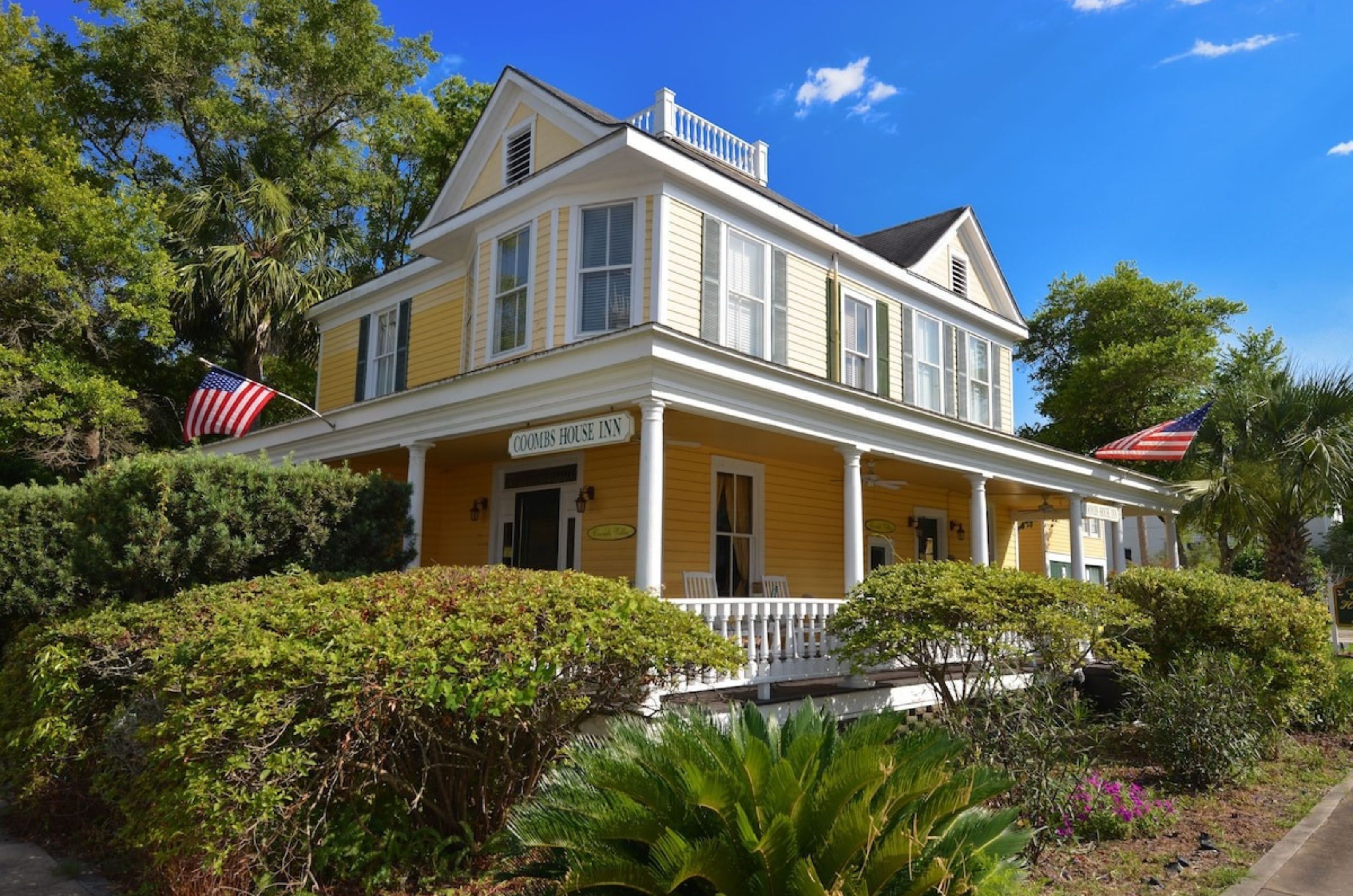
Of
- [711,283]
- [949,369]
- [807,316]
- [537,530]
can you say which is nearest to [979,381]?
[949,369]

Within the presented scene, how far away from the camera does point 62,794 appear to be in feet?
20.9

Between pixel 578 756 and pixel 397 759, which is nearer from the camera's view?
pixel 578 756

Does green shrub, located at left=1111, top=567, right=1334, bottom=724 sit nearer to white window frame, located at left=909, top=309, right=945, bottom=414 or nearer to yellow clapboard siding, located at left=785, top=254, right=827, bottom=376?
yellow clapboard siding, located at left=785, top=254, right=827, bottom=376

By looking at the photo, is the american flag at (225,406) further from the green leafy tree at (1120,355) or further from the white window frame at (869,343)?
the green leafy tree at (1120,355)

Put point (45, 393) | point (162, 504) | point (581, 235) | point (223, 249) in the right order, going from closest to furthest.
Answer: point (162, 504) → point (581, 235) → point (45, 393) → point (223, 249)

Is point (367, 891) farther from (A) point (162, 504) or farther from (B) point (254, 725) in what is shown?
(A) point (162, 504)

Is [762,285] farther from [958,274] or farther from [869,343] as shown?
[958,274]

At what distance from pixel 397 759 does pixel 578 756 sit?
1564 mm

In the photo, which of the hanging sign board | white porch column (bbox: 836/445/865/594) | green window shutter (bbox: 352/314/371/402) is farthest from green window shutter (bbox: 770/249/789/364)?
the hanging sign board

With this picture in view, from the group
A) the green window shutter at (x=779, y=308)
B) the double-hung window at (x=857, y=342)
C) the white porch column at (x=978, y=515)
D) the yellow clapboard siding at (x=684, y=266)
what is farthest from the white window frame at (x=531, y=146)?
the white porch column at (x=978, y=515)

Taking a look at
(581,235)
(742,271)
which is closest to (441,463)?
(581,235)

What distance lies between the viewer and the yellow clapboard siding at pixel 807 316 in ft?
42.4

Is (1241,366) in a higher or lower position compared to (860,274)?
higher

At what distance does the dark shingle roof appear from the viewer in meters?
16.1
